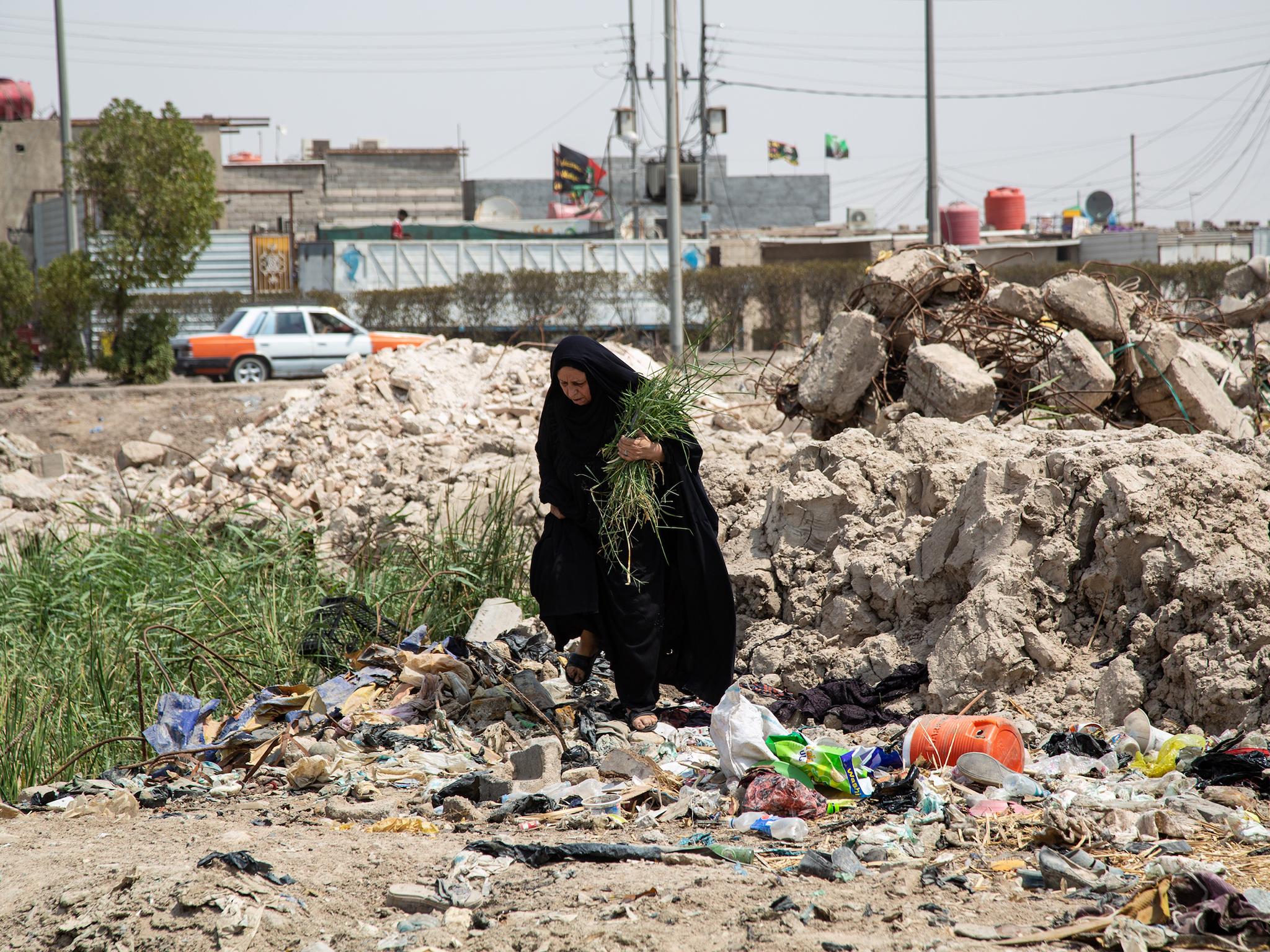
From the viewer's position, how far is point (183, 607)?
6.32m

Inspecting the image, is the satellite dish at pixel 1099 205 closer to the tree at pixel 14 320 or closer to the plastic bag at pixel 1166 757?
the tree at pixel 14 320

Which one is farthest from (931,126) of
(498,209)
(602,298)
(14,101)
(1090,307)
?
→ (14,101)

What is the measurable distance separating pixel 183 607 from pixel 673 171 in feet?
31.3

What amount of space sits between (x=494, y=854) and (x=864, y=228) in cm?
2967

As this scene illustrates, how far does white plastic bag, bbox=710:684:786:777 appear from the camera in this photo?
3.95 meters

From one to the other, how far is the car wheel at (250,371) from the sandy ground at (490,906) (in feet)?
45.3

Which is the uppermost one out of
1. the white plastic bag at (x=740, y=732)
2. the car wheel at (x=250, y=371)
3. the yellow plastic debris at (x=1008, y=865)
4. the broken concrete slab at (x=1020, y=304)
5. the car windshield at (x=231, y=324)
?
the car windshield at (x=231, y=324)

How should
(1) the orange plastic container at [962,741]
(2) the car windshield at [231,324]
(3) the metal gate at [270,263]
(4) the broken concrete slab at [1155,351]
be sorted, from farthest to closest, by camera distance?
1. (3) the metal gate at [270,263]
2. (2) the car windshield at [231,324]
3. (4) the broken concrete slab at [1155,351]
4. (1) the orange plastic container at [962,741]

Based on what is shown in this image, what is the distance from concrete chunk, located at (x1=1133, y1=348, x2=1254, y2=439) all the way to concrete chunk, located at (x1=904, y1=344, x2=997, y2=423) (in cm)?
107

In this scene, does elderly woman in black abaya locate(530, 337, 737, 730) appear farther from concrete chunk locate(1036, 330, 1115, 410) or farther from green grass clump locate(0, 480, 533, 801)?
concrete chunk locate(1036, 330, 1115, 410)

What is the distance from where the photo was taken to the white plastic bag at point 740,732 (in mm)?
3951

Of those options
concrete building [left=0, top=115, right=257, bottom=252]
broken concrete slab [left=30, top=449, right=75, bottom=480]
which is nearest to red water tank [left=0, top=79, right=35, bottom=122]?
concrete building [left=0, top=115, right=257, bottom=252]

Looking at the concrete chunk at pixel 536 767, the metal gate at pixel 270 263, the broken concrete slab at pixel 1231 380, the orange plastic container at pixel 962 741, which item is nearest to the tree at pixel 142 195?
the metal gate at pixel 270 263

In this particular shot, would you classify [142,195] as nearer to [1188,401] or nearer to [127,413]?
[127,413]
